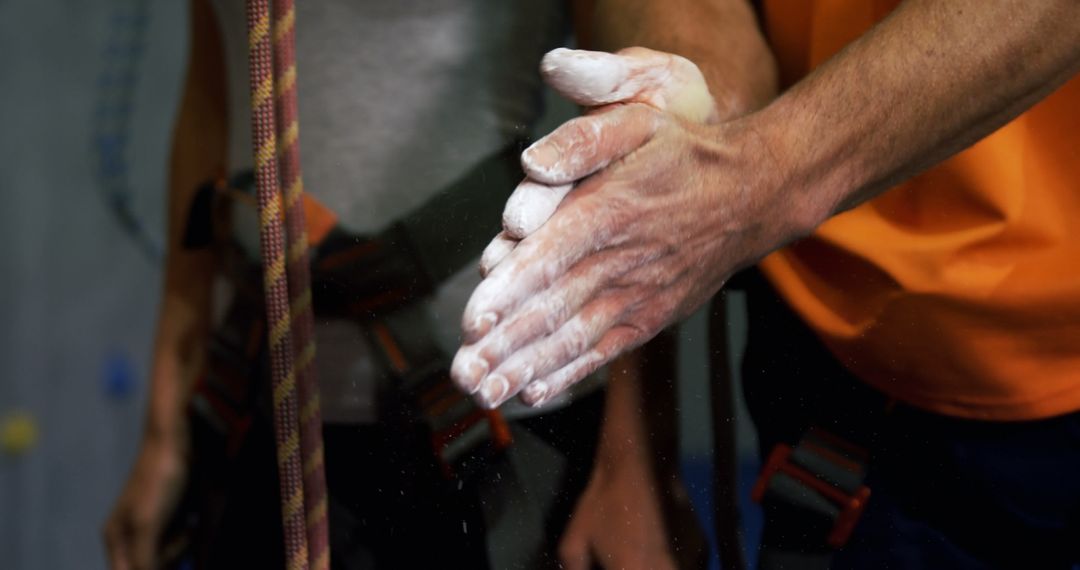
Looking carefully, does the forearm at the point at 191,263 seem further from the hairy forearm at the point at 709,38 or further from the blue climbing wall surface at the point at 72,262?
the blue climbing wall surface at the point at 72,262

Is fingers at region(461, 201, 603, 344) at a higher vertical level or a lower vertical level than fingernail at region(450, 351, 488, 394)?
higher

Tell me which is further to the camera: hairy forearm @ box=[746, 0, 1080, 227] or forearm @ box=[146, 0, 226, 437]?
forearm @ box=[146, 0, 226, 437]

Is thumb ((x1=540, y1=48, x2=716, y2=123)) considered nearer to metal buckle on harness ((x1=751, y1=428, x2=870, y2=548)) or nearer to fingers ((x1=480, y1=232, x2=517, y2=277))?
fingers ((x1=480, y1=232, x2=517, y2=277))

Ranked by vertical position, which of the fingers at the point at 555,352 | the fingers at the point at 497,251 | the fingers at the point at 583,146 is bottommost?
the fingers at the point at 555,352

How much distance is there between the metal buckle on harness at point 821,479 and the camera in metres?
0.59

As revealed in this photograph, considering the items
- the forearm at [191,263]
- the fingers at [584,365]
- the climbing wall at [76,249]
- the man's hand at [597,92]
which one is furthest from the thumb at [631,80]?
the climbing wall at [76,249]

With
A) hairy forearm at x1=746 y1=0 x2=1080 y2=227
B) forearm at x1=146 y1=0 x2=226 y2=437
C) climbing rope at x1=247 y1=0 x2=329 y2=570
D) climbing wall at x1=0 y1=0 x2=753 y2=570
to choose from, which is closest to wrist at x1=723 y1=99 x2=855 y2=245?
hairy forearm at x1=746 y1=0 x2=1080 y2=227

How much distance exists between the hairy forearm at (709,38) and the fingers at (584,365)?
0.48 feet

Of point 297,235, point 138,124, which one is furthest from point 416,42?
point 138,124

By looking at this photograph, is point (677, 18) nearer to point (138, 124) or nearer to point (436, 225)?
point (436, 225)

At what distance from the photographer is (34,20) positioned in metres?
2.20

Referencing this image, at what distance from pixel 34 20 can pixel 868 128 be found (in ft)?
6.77

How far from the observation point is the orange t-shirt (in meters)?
0.59

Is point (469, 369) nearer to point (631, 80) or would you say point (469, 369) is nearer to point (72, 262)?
point (631, 80)
